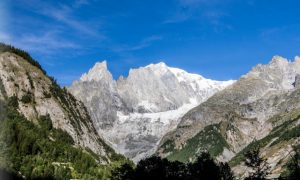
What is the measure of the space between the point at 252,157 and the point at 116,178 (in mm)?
42851

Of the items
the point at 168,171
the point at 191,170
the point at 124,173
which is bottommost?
the point at 191,170

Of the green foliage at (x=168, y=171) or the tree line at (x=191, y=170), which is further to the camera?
the green foliage at (x=168, y=171)

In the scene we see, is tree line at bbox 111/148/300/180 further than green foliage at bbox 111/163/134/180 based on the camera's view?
No

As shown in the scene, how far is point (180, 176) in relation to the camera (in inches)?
6147

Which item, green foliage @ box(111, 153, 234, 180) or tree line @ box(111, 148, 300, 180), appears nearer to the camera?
tree line @ box(111, 148, 300, 180)

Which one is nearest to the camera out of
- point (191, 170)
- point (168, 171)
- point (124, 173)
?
point (124, 173)

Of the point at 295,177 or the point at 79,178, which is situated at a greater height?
the point at 79,178

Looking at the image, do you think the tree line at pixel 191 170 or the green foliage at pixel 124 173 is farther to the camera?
the green foliage at pixel 124 173

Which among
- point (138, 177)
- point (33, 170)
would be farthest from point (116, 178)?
point (33, 170)

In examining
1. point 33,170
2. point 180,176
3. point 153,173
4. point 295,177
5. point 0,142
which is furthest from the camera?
point 33,170

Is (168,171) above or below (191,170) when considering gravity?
above

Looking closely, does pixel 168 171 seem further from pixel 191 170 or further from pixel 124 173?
pixel 124 173

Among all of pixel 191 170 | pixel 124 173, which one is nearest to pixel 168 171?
pixel 191 170

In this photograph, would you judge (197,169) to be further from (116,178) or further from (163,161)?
(116,178)
